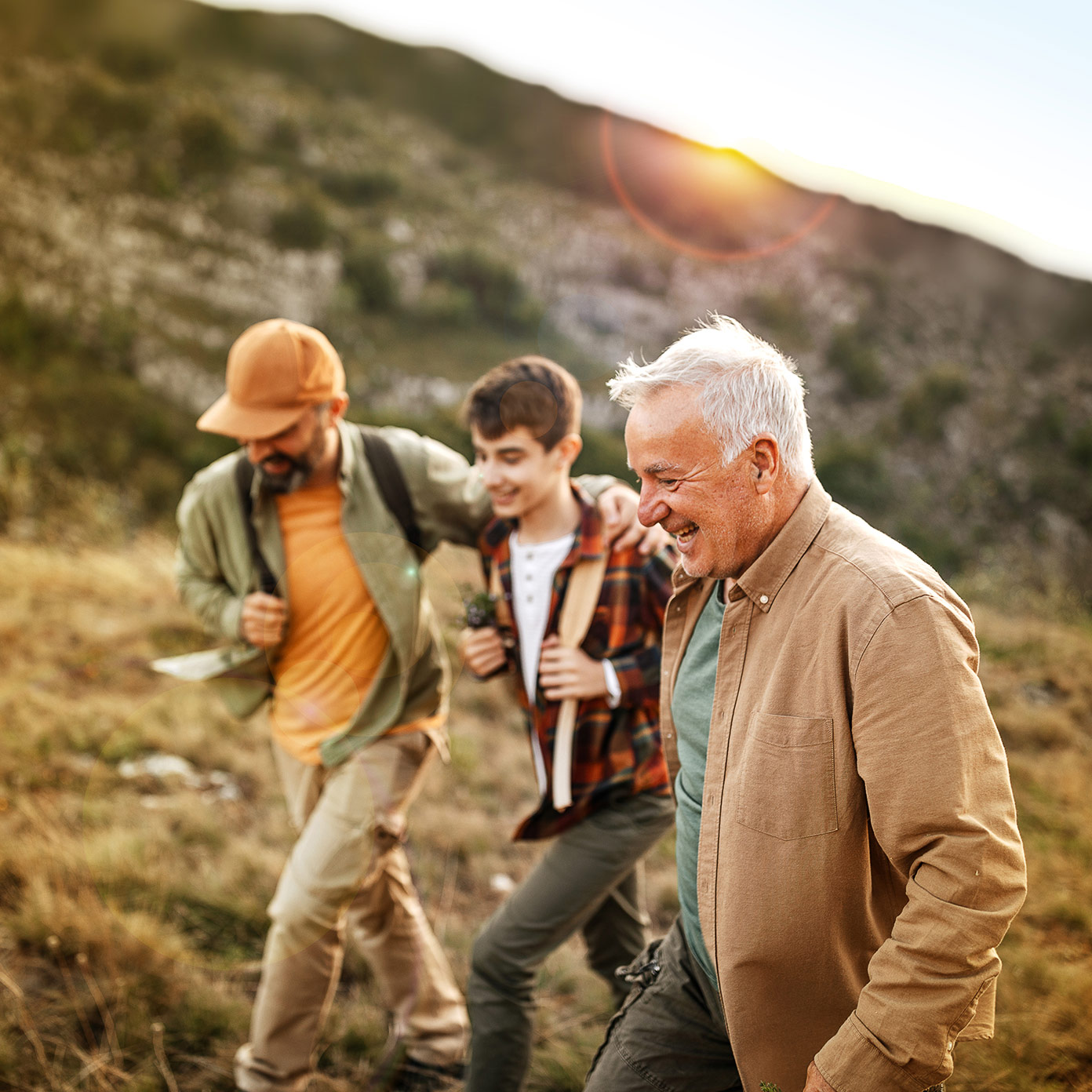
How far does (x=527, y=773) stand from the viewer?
19.6ft

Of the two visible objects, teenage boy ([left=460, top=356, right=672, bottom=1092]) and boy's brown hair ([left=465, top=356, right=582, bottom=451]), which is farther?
boy's brown hair ([left=465, top=356, right=582, bottom=451])

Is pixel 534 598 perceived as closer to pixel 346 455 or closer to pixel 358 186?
pixel 346 455

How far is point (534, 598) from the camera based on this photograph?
3.05 meters

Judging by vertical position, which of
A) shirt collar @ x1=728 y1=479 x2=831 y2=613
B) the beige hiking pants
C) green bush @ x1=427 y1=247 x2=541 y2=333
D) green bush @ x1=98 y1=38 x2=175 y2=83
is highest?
green bush @ x1=98 y1=38 x2=175 y2=83

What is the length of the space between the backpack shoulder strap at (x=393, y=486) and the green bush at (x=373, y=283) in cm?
3085

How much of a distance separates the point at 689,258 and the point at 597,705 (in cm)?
4274

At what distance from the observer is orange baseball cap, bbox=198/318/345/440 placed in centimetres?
319

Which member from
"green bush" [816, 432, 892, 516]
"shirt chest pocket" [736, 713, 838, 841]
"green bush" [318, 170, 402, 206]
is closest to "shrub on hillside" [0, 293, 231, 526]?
"green bush" [318, 170, 402, 206]

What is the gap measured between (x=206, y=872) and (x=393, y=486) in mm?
2495

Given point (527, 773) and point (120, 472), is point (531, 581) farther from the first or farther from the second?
point (120, 472)

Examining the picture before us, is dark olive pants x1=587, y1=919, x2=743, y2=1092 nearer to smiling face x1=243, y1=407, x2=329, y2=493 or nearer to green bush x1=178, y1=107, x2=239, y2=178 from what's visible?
smiling face x1=243, y1=407, x2=329, y2=493

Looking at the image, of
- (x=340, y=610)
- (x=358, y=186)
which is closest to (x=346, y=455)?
(x=340, y=610)

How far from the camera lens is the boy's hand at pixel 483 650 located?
9.77 feet

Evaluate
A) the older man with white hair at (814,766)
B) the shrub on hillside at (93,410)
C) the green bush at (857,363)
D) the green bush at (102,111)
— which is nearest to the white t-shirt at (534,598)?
the older man with white hair at (814,766)
